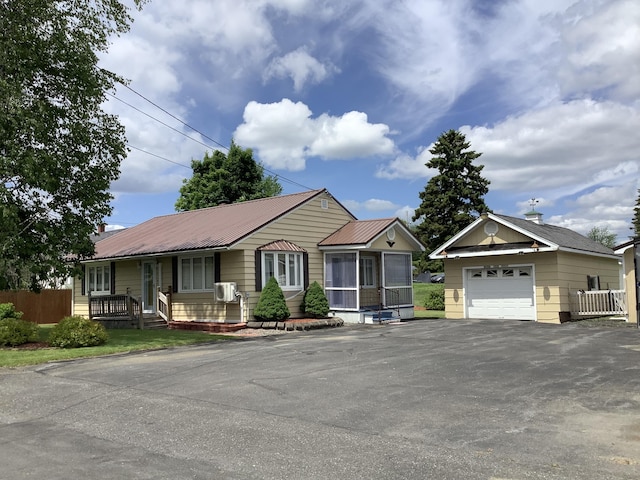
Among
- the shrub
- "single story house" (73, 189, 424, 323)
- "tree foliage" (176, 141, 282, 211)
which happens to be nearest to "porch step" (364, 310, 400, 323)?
"single story house" (73, 189, 424, 323)

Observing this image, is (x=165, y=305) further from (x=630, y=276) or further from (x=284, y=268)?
(x=630, y=276)

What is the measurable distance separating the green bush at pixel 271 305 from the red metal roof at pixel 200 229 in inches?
81.1

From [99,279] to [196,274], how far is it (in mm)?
7327

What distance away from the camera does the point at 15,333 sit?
50.0 feet

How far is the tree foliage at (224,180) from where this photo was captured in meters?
43.0

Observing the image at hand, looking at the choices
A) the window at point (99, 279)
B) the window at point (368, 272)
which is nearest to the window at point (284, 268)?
the window at point (368, 272)

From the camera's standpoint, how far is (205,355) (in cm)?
1271

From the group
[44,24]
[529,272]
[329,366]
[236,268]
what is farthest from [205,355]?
[529,272]

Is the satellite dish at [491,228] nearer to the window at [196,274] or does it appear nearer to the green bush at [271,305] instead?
the green bush at [271,305]

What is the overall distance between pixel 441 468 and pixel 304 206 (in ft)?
58.9

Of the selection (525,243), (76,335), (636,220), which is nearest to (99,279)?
(76,335)

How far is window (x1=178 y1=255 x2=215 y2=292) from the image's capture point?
68.3 feet

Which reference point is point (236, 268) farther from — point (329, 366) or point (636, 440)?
point (636, 440)

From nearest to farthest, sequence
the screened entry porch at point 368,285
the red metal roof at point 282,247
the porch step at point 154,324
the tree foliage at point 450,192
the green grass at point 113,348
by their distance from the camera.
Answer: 1. the green grass at point 113,348
2. the red metal roof at point 282,247
3. the porch step at point 154,324
4. the screened entry porch at point 368,285
5. the tree foliage at point 450,192
